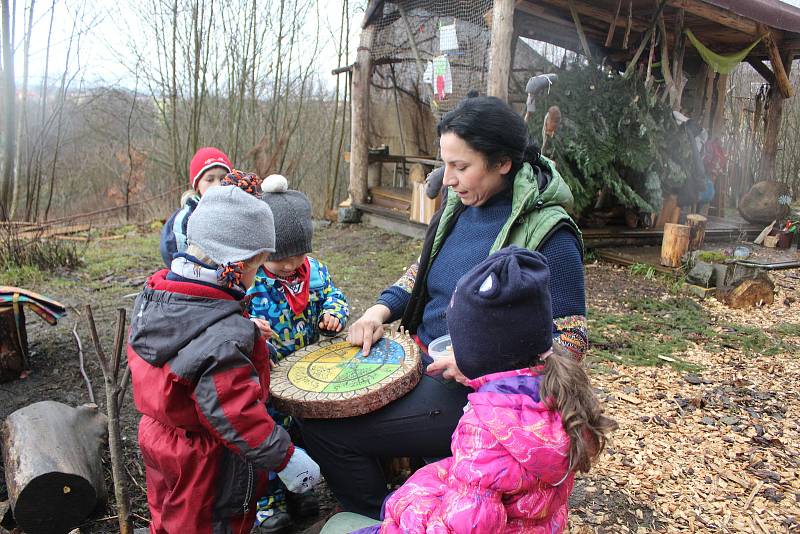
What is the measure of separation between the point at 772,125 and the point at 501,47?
610cm

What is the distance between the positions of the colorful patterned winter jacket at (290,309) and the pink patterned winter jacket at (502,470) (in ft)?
3.33

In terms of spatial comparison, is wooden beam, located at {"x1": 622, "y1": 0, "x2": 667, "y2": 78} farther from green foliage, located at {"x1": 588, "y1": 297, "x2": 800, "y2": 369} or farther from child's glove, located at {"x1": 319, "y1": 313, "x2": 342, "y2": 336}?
child's glove, located at {"x1": 319, "y1": 313, "x2": 342, "y2": 336}

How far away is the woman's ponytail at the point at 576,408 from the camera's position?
4.28 feet

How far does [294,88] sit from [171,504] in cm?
1079

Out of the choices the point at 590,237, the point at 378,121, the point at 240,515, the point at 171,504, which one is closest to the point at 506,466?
the point at 240,515

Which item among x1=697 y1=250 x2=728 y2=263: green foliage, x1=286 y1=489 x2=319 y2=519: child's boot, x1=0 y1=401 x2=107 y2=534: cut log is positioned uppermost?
x1=697 y1=250 x2=728 y2=263: green foliage

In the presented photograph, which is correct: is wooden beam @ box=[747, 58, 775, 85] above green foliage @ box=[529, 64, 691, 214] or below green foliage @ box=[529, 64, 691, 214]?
above

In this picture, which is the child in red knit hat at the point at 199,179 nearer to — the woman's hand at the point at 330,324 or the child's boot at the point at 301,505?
the woman's hand at the point at 330,324

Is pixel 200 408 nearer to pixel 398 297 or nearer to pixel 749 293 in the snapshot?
pixel 398 297

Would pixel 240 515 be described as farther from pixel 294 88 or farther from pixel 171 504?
pixel 294 88

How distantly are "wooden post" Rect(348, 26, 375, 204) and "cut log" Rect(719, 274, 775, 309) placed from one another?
576 centimetres

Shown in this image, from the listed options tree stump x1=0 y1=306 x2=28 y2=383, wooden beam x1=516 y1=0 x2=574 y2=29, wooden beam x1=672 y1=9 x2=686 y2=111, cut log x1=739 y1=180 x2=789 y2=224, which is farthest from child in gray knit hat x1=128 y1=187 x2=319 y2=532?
cut log x1=739 y1=180 x2=789 y2=224

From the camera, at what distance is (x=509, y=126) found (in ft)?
6.40

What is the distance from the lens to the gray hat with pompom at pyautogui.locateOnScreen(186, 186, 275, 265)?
1625 mm
